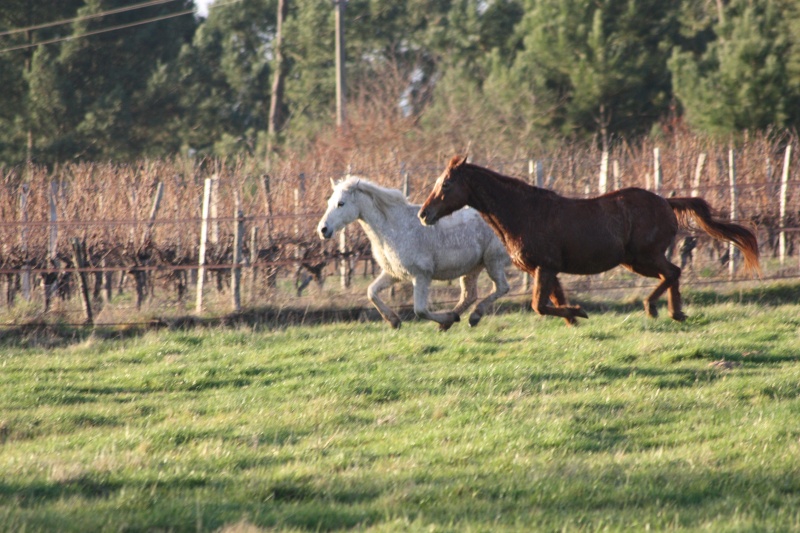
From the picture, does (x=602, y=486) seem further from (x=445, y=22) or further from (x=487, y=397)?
(x=445, y=22)

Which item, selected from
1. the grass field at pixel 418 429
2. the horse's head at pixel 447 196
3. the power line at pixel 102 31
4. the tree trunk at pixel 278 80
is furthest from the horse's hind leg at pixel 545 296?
the tree trunk at pixel 278 80

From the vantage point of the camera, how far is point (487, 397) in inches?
325

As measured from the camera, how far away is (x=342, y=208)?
35.7 feet

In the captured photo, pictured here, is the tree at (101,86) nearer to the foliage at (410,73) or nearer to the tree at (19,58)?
the foliage at (410,73)

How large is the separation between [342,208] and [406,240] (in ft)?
2.50

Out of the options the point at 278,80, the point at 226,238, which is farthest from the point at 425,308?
the point at 278,80

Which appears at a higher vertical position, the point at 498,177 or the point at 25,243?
the point at 498,177

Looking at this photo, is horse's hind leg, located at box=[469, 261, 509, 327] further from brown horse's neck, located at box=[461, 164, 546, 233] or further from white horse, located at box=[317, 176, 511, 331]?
brown horse's neck, located at box=[461, 164, 546, 233]

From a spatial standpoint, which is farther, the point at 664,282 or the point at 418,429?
the point at 664,282

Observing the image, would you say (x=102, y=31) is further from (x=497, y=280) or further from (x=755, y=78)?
(x=497, y=280)

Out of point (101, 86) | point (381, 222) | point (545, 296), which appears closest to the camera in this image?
point (545, 296)

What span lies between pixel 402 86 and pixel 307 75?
18.8ft

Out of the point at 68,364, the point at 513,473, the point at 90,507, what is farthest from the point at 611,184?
the point at 90,507

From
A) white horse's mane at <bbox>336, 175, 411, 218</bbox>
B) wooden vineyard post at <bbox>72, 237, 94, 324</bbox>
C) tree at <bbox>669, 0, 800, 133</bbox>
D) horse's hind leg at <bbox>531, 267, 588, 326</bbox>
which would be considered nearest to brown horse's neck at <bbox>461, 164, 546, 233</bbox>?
horse's hind leg at <bbox>531, 267, 588, 326</bbox>
